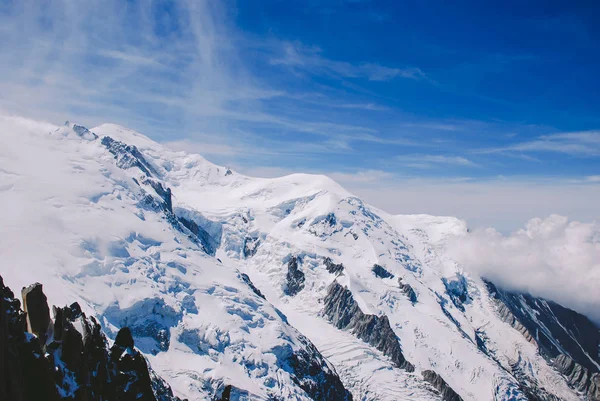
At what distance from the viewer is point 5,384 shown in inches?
1108

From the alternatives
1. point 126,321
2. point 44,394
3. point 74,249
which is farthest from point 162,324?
point 44,394

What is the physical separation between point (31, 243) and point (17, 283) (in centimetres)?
3617

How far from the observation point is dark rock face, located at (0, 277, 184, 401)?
30125 millimetres

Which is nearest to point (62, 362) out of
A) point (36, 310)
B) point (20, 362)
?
point (36, 310)

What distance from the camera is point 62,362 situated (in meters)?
Result: 38.8

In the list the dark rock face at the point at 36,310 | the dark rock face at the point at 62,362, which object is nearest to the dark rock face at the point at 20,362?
the dark rock face at the point at 62,362

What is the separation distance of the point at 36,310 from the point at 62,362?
16.6ft

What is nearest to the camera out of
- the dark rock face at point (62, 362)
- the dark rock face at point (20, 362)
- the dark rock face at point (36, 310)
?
the dark rock face at point (20, 362)

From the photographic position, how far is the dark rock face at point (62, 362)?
30.1 m

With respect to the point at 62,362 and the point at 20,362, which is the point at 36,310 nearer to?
the point at 62,362

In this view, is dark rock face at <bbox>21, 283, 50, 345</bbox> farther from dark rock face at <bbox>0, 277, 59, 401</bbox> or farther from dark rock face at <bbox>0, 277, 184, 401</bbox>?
dark rock face at <bbox>0, 277, 59, 401</bbox>

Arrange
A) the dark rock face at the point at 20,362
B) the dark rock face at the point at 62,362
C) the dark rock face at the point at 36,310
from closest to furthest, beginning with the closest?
1. the dark rock face at the point at 20,362
2. the dark rock face at the point at 62,362
3. the dark rock face at the point at 36,310

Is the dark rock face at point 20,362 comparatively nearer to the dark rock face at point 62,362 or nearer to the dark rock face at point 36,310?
the dark rock face at point 62,362

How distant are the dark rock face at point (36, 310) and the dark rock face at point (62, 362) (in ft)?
0.27
